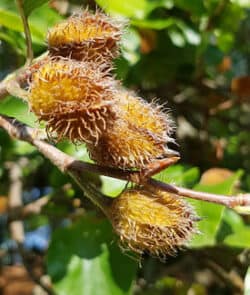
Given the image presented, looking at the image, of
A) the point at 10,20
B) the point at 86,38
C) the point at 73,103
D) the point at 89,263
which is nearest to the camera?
the point at 73,103

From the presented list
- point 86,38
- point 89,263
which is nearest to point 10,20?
point 86,38

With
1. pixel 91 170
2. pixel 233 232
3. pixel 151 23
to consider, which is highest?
pixel 91 170

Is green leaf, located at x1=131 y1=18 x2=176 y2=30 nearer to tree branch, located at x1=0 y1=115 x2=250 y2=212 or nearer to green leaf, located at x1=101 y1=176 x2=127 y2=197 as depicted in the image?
green leaf, located at x1=101 y1=176 x2=127 y2=197

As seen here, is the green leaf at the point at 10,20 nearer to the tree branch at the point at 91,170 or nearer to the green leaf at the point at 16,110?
the green leaf at the point at 16,110

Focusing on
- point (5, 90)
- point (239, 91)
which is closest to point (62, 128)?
point (5, 90)

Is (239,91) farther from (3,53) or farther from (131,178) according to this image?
(131,178)

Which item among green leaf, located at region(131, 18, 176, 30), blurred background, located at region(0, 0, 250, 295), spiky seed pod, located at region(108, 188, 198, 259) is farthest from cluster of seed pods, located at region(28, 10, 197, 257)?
green leaf, located at region(131, 18, 176, 30)

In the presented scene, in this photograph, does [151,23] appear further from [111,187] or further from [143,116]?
[143,116]
